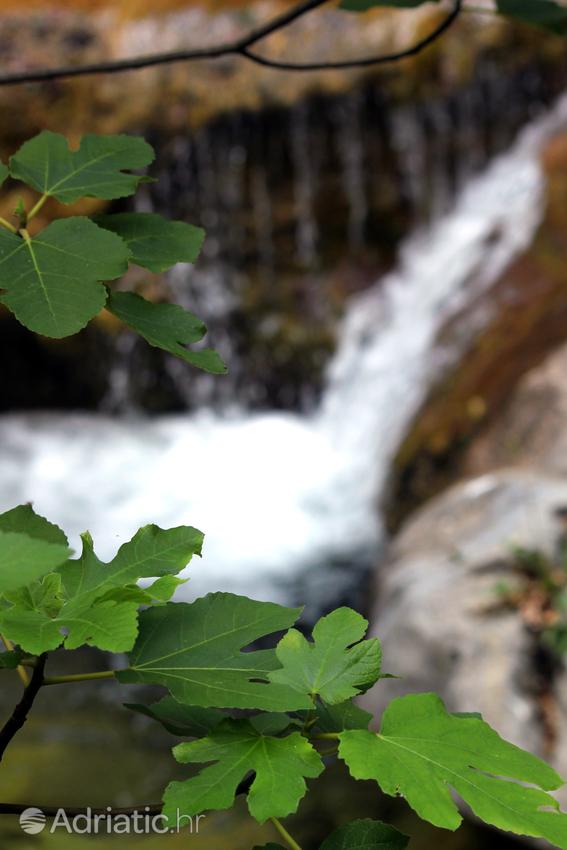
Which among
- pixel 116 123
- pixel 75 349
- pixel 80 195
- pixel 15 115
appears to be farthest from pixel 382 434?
pixel 80 195

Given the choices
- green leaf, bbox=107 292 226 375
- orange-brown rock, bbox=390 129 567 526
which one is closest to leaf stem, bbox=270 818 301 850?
green leaf, bbox=107 292 226 375

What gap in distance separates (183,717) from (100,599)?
14cm

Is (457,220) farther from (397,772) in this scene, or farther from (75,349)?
(397,772)

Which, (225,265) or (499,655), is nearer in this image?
(499,655)

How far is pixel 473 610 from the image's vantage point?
386 centimetres

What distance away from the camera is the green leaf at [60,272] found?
2.45ft

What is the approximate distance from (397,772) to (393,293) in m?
8.34

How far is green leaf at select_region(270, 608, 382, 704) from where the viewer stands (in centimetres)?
69

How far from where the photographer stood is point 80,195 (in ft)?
2.95

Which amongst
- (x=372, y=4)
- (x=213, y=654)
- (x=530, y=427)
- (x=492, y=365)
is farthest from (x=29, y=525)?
A: (x=492, y=365)

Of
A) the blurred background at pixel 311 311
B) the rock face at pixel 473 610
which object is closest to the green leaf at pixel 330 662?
the rock face at pixel 473 610

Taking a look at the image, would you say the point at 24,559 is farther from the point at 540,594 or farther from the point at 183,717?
the point at 540,594

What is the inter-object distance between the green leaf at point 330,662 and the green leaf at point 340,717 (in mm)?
25

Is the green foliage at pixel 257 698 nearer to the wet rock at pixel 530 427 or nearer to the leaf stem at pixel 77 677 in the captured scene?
the leaf stem at pixel 77 677
